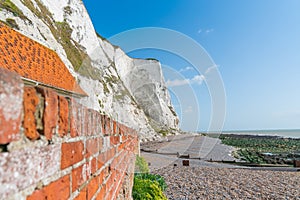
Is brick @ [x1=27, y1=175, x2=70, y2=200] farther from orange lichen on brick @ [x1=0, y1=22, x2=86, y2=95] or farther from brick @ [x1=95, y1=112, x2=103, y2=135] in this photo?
orange lichen on brick @ [x1=0, y1=22, x2=86, y2=95]

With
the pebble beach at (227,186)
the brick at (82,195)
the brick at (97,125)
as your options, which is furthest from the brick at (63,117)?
the pebble beach at (227,186)

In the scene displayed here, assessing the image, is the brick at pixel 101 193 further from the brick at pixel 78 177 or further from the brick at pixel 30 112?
the brick at pixel 30 112

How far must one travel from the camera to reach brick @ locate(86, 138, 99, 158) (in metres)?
1.40

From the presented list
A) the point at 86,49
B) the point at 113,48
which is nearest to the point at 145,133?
the point at 86,49

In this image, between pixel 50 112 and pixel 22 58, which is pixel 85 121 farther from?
pixel 22 58

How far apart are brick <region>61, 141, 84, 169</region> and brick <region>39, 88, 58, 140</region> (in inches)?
6.2

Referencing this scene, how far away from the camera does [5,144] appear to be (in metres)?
0.59

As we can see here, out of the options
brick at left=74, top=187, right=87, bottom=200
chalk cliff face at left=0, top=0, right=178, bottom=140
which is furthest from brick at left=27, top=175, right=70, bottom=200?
chalk cliff face at left=0, top=0, right=178, bottom=140

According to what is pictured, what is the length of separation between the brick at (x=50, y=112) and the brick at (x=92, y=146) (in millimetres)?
550

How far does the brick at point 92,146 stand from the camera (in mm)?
1400

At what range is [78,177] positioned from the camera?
46.6 inches

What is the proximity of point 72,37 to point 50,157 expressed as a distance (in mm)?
40940

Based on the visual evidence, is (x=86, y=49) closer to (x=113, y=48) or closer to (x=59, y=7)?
(x=59, y=7)

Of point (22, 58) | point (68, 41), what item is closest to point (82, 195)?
point (22, 58)
